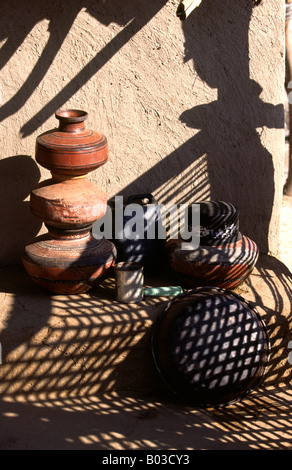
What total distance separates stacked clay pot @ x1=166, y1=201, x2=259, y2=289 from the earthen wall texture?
650 millimetres

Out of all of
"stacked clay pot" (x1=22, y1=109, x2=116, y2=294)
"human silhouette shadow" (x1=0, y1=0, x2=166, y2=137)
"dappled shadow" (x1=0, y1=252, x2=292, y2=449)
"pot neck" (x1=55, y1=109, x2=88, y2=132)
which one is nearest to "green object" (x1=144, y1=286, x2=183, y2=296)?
"dappled shadow" (x1=0, y1=252, x2=292, y2=449)

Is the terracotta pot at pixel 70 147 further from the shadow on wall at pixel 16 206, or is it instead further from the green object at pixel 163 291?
the green object at pixel 163 291

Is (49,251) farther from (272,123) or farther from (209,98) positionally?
(272,123)

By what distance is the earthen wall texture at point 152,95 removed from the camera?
4359 millimetres

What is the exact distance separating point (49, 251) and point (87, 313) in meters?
0.52

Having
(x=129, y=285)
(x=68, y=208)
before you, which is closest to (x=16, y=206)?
(x=68, y=208)

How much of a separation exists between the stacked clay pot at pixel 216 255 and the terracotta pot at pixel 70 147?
897 millimetres

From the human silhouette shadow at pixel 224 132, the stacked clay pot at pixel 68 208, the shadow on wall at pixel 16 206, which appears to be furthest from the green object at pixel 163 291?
the shadow on wall at pixel 16 206

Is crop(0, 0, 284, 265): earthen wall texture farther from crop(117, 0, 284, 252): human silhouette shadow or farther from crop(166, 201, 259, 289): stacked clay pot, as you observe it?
crop(166, 201, 259, 289): stacked clay pot

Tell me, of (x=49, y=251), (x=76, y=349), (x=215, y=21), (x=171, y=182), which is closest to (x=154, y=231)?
(x=171, y=182)

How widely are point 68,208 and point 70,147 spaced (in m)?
0.42

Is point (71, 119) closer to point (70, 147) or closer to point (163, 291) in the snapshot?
point (70, 147)

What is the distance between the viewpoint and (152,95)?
15.1 ft

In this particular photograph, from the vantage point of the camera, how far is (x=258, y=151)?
4.95m
